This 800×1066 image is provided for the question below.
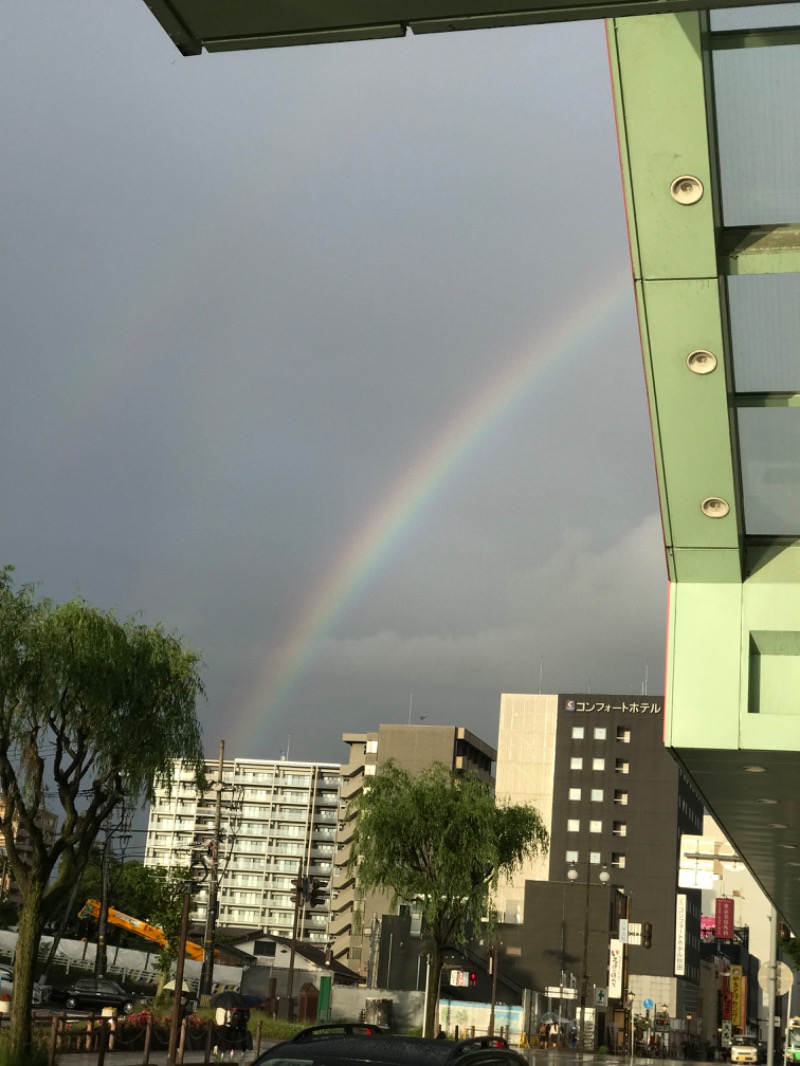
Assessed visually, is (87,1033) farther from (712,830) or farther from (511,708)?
(712,830)

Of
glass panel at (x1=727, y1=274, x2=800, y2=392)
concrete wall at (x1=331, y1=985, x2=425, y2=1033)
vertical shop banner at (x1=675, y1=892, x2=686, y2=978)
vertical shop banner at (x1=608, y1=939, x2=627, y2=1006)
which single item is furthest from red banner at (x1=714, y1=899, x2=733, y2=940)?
glass panel at (x1=727, y1=274, x2=800, y2=392)

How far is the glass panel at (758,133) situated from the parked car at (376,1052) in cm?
472

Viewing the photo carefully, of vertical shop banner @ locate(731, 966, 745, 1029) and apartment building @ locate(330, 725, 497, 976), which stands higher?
apartment building @ locate(330, 725, 497, 976)

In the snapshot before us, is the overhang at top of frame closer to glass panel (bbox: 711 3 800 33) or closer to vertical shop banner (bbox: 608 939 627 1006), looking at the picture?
glass panel (bbox: 711 3 800 33)

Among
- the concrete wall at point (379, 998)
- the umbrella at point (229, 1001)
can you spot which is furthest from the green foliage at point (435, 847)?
the concrete wall at point (379, 998)

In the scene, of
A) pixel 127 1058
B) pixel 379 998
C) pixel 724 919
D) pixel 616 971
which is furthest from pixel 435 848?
pixel 724 919

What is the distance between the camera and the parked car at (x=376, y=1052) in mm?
6539

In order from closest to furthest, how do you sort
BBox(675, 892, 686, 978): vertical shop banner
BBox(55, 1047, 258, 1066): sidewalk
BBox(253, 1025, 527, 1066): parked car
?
BBox(253, 1025, 527, 1066): parked car, BBox(55, 1047, 258, 1066): sidewalk, BBox(675, 892, 686, 978): vertical shop banner

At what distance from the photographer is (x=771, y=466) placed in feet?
25.1

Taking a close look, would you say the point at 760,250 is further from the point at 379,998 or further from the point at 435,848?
the point at 379,998

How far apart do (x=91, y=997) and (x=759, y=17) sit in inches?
1815

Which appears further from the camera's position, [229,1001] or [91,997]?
[91,997]

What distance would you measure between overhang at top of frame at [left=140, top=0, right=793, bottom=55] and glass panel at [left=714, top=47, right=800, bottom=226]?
3.19 meters

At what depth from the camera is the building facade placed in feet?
337
